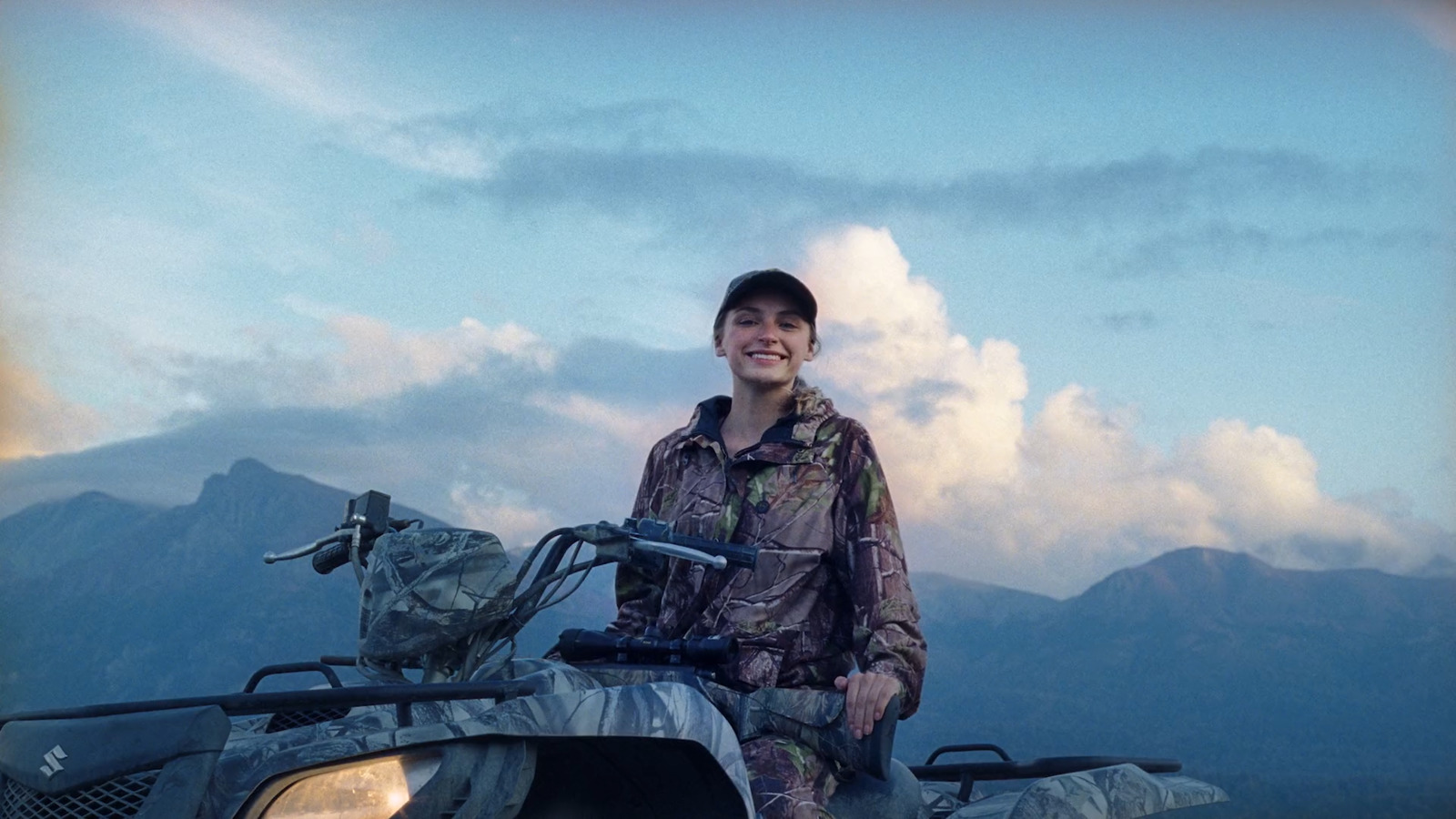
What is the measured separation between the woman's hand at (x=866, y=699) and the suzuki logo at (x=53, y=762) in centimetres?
193

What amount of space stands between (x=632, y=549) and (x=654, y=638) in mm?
255

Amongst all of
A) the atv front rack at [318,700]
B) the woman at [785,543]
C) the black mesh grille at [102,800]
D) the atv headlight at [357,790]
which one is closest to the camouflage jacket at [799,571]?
the woman at [785,543]

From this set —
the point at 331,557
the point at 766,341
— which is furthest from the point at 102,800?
the point at 766,341

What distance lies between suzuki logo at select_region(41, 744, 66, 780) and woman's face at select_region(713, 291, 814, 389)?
2.28 metres

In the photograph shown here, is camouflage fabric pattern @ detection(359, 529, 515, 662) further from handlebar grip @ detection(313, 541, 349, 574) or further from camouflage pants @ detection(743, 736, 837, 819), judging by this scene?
camouflage pants @ detection(743, 736, 837, 819)

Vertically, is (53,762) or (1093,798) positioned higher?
(1093,798)

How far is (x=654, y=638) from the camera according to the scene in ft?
12.0

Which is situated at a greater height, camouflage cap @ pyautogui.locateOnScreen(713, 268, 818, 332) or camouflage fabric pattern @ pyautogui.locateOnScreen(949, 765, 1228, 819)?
camouflage cap @ pyautogui.locateOnScreen(713, 268, 818, 332)

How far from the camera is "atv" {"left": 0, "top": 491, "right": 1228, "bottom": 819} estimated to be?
265cm

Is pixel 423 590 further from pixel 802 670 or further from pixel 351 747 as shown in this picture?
pixel 802 670

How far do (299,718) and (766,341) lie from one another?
1880 mm

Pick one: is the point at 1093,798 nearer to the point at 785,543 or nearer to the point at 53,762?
the point at 785,543

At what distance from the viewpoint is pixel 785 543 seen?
3936mm

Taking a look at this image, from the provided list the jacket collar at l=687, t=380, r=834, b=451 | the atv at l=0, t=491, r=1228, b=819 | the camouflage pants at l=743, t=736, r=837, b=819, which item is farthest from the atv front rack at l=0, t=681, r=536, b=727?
the jacket collar at l=687, t=380, r=834, b=451
